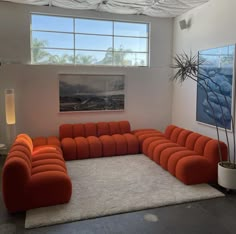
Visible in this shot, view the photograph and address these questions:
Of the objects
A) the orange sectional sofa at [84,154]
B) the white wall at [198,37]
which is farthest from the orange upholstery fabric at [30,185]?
the white wall at [198,37]

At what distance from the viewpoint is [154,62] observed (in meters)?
6.50

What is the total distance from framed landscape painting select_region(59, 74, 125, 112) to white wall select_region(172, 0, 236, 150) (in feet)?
4.86

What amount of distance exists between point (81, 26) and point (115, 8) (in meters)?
0.94

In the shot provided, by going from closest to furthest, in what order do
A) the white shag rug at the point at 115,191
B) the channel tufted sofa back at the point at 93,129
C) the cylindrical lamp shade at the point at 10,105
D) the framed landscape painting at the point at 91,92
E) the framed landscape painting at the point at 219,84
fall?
the white shag rug at the point at 115,191
the framed landscape painting at the point at 219,84
the cylindrical lamp shade at the point at 10,105
the channel tufted sofa back at the point at 93,129
the framed landscape painting at the point at 91,92

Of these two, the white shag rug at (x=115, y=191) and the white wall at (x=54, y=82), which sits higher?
the white wall at (x=54, y=82)

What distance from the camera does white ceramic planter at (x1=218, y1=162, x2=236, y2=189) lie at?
3.64 metres

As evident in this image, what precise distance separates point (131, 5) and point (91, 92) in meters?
2.14

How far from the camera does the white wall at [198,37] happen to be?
182 inches

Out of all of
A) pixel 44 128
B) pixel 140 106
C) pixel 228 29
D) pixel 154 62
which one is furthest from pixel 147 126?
pixel 228 29

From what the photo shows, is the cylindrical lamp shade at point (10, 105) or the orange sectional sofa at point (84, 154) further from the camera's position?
the cylindrical lamp shade at point (10, 105)

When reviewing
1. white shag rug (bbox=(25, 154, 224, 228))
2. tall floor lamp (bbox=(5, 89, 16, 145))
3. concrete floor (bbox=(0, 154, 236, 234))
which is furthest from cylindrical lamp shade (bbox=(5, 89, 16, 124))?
concrete floor (bbox=(0, 154, 236, 234))

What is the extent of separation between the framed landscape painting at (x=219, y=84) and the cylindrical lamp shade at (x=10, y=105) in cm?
369

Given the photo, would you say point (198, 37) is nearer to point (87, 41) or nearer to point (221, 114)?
point (221, 114)

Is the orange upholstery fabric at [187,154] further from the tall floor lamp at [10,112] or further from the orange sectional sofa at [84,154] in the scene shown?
the tall floor lamp at [10,112]
